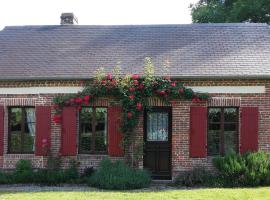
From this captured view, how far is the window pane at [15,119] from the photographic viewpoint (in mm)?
14492

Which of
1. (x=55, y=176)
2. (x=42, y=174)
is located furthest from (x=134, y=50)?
(x=42, y=174)

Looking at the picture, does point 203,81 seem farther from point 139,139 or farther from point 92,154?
point 92,154

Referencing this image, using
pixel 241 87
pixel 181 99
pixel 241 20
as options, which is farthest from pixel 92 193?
pixel 241 20

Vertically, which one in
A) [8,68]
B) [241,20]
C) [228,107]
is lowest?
[228,107]

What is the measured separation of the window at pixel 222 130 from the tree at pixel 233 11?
44.7 feet

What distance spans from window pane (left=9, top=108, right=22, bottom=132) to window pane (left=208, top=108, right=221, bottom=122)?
576 cm

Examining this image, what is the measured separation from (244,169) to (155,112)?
Answer: 3.28 meters

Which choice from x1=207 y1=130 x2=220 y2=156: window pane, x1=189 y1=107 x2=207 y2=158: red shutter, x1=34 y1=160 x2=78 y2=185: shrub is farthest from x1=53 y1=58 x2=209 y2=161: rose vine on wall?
x1=34 y1=160 x2=78 y2=185: shrub

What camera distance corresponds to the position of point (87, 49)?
1585 centimetres

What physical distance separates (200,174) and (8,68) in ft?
22.0

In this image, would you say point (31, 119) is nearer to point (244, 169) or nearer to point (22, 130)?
point (22, 130)

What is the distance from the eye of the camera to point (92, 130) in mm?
14242

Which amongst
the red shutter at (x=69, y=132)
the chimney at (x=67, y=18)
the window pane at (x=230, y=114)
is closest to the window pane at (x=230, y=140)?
the window pane at (x=230, y=114)

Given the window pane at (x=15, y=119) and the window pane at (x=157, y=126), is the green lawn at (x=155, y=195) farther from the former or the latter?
the window pane at (x=15, y=119)
